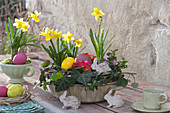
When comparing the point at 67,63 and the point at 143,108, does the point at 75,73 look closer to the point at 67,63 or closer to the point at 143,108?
the point at 67,63

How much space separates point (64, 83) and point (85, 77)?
0.31ft

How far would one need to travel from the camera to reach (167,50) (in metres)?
1.56

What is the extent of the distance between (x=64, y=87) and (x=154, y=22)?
816 mm

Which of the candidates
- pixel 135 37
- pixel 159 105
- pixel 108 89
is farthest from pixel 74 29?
pixel 159 105

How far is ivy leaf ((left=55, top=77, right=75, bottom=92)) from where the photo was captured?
1.12 metres

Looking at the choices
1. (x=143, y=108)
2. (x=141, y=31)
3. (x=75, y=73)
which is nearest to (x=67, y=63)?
(x=75, y=73)

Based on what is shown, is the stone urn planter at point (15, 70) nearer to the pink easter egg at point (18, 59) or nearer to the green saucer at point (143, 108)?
the pink easter egg at point (18, 59)

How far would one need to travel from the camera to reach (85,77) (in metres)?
1.13

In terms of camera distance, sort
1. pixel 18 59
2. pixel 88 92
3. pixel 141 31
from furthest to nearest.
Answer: pixel 141 31 → pixel 18 59 → pixel 88 92

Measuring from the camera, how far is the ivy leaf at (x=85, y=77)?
3.67 feet

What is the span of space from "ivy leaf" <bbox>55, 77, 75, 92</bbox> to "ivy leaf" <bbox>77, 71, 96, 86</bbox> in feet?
0.11

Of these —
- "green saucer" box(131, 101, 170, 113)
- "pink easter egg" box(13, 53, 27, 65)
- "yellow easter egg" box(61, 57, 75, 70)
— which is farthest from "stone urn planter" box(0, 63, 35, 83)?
"green saucer" box(131, 101, 170, 113)

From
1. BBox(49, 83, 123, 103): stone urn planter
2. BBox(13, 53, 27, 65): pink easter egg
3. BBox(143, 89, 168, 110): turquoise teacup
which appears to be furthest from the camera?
BBox(13, 53, 27, 65): pink easter egg

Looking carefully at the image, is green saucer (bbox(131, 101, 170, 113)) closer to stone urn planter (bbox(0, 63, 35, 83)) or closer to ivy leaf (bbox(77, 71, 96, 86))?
ivy leaf (bbox(77, 71, 96, 86))
